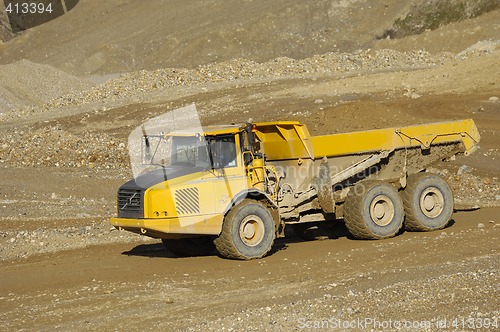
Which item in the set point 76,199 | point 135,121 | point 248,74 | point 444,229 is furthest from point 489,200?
point 248,74

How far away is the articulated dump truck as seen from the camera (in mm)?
14867

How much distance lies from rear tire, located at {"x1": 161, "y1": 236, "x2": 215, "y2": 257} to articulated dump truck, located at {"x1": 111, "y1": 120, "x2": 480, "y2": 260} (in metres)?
0.02

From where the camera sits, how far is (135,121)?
105 feet

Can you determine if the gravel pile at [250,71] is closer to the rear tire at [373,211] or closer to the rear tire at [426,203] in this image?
the rear tire at [426,203]

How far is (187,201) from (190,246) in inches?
68.7

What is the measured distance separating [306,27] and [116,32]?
34.7 ft

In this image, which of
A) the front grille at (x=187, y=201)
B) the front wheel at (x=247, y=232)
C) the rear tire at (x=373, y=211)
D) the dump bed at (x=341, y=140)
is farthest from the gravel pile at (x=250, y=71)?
the front grille at (x=187, y=201)

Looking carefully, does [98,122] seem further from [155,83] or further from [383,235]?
[383,235]

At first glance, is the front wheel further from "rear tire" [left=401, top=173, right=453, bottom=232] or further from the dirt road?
"rear tire" [left=401, top=173, right=453, bottom=232]

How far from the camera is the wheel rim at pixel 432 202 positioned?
56.4ft

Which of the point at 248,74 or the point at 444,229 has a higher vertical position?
the point at 248,74

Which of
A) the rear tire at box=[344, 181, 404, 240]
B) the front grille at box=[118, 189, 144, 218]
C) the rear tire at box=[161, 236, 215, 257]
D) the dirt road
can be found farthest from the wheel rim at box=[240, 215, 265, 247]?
the rear tire at box=[344, 181, 404, 240]

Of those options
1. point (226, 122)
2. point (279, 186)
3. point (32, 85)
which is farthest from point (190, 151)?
point (32, 85)

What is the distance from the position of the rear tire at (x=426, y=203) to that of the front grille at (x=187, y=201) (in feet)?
14.0
